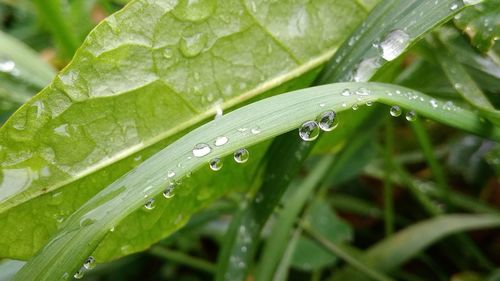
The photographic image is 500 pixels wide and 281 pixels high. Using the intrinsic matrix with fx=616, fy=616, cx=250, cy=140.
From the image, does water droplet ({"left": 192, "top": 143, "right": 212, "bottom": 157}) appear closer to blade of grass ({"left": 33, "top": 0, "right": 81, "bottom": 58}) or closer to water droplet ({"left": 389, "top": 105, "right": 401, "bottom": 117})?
water droplet ({"left": 389, "top": 105, "right": 401, "bottom": 117})

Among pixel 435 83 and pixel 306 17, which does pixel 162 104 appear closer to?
pixel 306 17

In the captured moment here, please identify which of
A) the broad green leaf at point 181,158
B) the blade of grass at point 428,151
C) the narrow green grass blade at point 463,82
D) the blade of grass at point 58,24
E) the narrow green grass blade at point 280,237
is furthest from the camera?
the blade of grass at point 58,24

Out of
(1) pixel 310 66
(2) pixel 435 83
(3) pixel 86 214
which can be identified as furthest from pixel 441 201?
(3) pixel 86 214

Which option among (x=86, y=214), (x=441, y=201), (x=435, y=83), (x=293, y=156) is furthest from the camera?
(x=441, y=201)

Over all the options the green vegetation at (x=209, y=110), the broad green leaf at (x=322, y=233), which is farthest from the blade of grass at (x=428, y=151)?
the broad green leaf at (x=322, y=233)

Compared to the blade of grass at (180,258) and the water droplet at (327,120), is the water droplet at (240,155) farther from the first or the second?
the blade of grass at (180,258)

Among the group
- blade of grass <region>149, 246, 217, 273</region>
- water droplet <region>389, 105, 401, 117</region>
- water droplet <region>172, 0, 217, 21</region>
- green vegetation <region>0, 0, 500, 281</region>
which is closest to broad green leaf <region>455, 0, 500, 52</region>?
green vegetation <region>0, 0, 500, 281</region>
